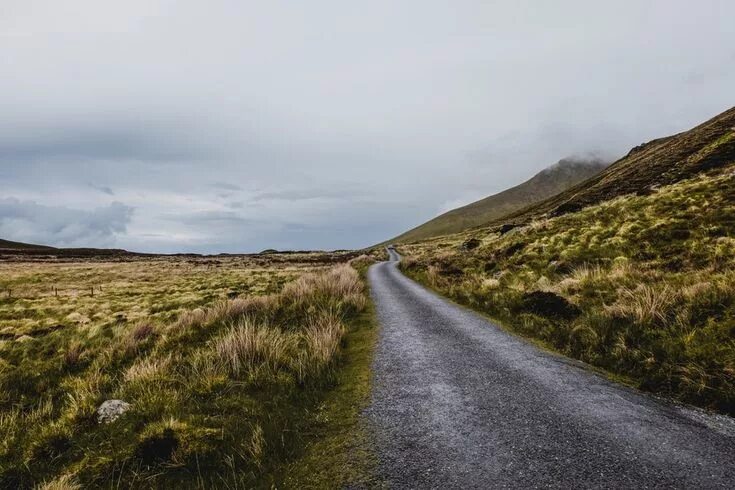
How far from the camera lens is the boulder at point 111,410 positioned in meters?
6.33

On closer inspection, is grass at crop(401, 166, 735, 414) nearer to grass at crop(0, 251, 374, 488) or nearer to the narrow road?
the narrow road

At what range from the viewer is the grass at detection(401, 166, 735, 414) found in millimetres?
6859

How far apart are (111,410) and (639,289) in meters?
12.9

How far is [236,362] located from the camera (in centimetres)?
816

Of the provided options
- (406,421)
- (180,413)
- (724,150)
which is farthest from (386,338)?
(724,150)

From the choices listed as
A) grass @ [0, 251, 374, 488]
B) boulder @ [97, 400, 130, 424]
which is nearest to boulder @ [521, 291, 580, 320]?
grass @ [0, 251, 374, 488]

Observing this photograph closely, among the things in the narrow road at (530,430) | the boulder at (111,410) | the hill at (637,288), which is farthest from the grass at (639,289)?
the boulder at (111,410)

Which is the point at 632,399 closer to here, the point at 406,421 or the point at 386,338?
the point at 406,421

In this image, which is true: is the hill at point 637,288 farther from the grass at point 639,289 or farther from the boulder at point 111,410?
the boulder at point 111,410

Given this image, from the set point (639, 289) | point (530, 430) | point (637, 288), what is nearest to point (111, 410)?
point (530, 430)

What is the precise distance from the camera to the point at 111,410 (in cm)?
650

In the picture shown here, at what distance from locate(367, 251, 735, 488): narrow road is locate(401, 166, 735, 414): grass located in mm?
873

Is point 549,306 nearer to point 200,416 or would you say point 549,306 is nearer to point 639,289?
point 639,289

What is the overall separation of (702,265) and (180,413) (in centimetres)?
1697
